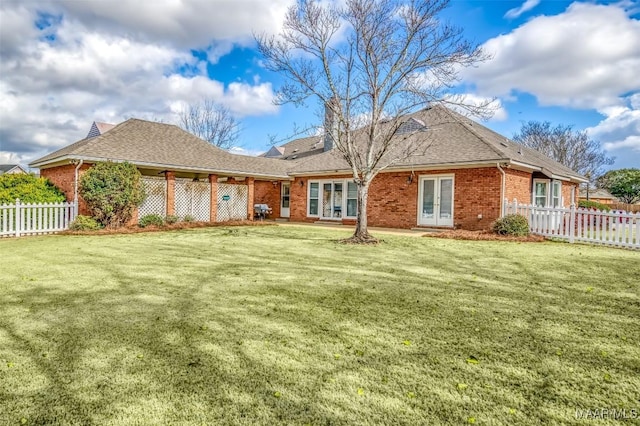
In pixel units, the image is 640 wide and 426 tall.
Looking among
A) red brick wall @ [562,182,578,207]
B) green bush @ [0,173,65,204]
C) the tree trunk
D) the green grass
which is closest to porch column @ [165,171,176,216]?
green bush @ [0,173,65,204]

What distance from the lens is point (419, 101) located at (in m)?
→ 11.6

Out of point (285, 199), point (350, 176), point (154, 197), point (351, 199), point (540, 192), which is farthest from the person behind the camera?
point (285, 199)

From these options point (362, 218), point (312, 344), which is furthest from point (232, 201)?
point (312, 344)

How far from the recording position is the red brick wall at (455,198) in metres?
14.1

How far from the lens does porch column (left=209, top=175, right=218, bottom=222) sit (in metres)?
17.8

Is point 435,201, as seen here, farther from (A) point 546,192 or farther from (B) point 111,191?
(B) point 111,191

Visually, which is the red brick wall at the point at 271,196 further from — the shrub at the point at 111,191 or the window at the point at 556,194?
the window at the point at 556,194

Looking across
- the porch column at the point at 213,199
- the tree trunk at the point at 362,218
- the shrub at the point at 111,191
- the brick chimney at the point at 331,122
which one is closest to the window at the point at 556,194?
the tree trunk at the point at 362,218

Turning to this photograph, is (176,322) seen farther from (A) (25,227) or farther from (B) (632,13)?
(B) (632,13)

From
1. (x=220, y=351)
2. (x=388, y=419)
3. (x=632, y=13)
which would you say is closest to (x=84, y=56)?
(x=220, y=351)

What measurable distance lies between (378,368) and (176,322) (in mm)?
2231

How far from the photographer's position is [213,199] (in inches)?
703

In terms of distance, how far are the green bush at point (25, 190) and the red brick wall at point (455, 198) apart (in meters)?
11.8

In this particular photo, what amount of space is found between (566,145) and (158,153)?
40.6 m
